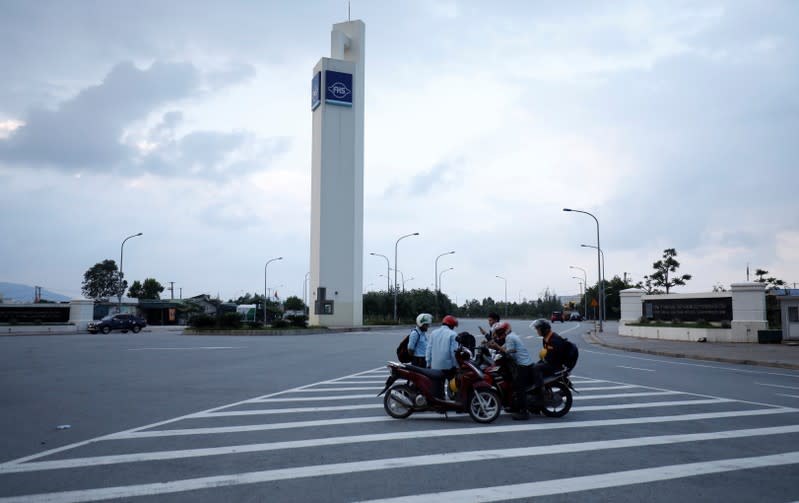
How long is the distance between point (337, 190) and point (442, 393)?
4816 centimetres

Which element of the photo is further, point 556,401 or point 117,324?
point 117,324

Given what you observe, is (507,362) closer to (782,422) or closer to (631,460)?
(631,460)

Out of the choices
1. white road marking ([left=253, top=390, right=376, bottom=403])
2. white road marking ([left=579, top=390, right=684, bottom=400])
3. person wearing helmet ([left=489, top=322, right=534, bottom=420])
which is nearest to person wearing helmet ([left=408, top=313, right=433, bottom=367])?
white road marking ([left=253, top=390, right=376, bottom=403])

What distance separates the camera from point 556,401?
948cm

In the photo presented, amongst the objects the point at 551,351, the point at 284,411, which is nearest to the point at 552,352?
the point at 551,351

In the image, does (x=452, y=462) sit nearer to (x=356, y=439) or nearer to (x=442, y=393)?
(x=356, y=439)

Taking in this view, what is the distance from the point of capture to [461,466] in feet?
20.9

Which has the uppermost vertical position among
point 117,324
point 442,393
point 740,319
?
point 740,319

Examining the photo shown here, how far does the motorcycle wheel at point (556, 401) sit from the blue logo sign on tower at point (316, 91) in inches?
1983

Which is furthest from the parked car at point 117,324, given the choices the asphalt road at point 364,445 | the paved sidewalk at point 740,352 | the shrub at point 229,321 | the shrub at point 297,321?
the paved sidewalk at point 740,352

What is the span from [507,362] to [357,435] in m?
2.89

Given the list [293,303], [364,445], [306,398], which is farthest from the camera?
[293,303]

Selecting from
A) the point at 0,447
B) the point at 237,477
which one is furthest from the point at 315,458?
the point at 0,447

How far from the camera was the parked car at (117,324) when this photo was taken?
47.2m
